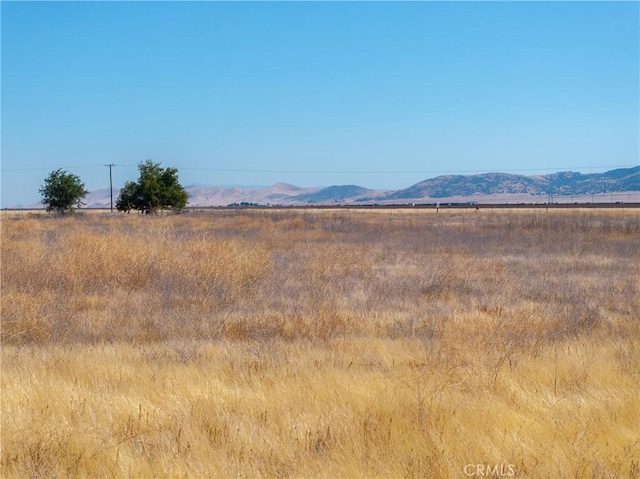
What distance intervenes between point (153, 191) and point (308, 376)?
67.5 metres

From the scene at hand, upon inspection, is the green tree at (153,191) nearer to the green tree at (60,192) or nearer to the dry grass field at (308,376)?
the green tree at (60,192)

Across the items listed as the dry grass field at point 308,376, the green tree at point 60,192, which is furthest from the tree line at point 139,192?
the dry grass field at point 308,376

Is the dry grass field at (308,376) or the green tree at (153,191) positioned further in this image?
the green tree at (153,191)

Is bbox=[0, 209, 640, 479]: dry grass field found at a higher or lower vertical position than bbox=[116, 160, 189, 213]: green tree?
lower

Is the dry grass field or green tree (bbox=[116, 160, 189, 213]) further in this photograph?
green tree (bbox=[116, 160, 189, 213])

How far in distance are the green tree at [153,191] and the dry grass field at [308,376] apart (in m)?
59.0

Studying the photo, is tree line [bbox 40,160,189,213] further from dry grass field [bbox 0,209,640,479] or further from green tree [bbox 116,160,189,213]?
dry grass field [bbox 0,209,640,479]

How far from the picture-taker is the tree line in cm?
7000

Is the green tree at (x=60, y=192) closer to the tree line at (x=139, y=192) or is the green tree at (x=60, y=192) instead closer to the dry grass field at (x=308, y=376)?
the tree line at (x=139, y=192)

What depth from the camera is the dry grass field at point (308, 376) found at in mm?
4668

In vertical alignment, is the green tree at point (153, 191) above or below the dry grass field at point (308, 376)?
above

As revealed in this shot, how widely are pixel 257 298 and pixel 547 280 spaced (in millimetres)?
6958

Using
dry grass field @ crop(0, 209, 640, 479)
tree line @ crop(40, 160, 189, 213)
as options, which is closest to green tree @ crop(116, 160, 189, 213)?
tree line @ crop(40, 160, 189, 213)

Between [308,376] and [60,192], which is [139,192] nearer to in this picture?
[60,192]
